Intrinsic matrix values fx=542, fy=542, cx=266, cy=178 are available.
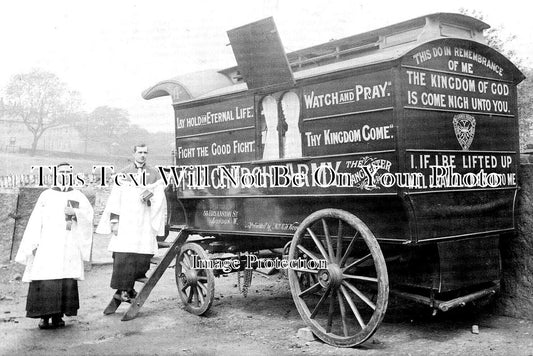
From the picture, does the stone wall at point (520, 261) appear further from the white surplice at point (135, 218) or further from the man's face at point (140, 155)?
the man's face at point (140, 155)

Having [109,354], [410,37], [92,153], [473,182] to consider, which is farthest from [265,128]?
[92,153]

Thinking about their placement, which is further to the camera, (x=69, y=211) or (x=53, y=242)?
(x=69, y=211)

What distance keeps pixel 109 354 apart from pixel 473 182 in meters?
3.78

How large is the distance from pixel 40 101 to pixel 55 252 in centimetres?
2417

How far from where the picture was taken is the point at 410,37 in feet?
17.2

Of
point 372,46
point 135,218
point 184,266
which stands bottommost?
point 184,266

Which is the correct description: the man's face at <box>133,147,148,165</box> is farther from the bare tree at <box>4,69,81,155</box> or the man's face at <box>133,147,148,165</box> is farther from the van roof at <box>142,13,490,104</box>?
the bare tree at <box>4,69,81,155</box>

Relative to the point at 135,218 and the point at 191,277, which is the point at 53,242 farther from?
the point at 191,277

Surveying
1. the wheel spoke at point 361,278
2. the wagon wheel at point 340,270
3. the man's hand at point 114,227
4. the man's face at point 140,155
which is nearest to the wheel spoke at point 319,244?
the wagon wheel at point 340,270

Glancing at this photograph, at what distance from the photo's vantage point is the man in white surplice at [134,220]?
6848 millimetres

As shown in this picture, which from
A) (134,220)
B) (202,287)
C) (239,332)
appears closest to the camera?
(239,332)

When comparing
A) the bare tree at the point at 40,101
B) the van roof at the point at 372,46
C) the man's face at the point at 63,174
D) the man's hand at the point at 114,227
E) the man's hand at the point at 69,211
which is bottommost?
the man's hand at the point at 114,227

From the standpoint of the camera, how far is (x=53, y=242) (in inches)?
251

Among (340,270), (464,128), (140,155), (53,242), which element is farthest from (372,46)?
(53,242)
